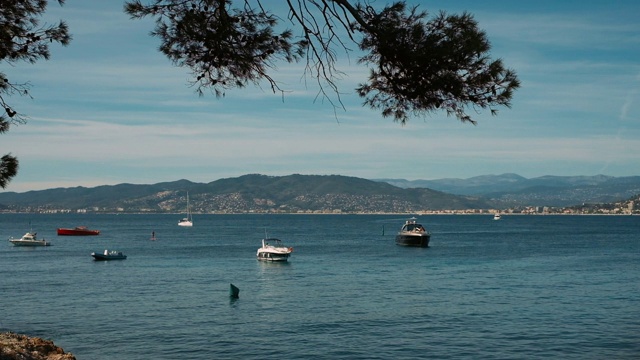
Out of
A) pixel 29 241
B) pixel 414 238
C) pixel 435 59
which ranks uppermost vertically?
pixel 435 59

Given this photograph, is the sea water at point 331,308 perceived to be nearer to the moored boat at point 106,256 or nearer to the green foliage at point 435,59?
the moored boat at point 106,256

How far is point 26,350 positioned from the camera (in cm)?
2138

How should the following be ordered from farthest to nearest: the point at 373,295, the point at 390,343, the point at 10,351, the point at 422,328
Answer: the point at 373,295 → the point at 422,328 → the point at 390,343 → the point at 10,351

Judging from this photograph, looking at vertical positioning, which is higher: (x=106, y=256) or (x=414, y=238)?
(x=414, y=238)

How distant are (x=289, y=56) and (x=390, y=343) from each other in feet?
68.1

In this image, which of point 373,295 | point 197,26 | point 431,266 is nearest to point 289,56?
point 197,26

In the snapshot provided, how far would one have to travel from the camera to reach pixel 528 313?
4028cm

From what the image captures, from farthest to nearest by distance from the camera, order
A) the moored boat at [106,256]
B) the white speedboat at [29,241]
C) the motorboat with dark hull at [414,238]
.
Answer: the white speedboat at [29,241] → the motorboat with dark hull at [414,238] → the moored boat at [106,256]

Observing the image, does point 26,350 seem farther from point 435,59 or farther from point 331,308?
point 331,308

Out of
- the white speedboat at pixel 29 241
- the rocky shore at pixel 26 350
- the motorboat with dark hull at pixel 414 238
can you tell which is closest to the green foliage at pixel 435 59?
the rocky shore at pixel 26 350

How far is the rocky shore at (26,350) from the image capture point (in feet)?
65.0

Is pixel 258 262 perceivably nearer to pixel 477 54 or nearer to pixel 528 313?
pixel 528 313

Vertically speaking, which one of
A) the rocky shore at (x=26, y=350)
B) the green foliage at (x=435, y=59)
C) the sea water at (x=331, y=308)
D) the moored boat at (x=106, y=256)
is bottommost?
the sea water at (x=331, y=308)

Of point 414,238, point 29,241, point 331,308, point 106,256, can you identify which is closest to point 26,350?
point 331,308
